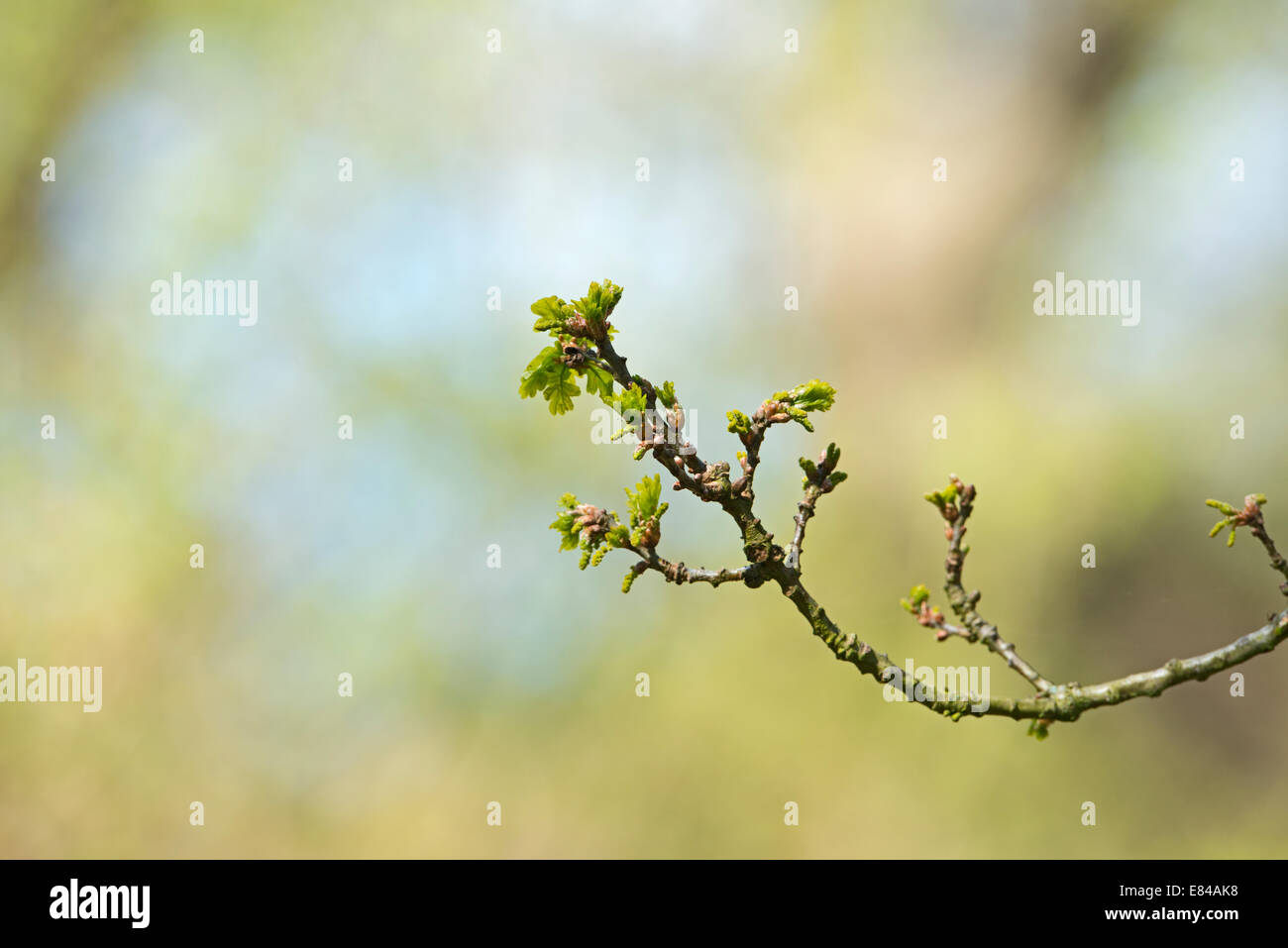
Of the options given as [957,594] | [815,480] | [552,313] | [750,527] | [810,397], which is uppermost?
[552,313]

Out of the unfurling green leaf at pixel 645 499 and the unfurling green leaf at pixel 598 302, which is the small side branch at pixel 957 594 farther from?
the unfurling green leaf at pixel 598 302

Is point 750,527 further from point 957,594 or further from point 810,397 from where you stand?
point 957,594

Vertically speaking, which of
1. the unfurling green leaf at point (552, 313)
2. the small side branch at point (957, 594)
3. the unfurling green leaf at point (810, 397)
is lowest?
the small side branch at point (957, 594)

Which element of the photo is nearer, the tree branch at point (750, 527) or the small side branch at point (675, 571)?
the tree branch at point (750, 527)

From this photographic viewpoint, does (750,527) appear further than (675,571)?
No

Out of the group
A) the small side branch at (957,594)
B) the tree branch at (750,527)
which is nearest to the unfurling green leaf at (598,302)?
the tree branch at (750,527)

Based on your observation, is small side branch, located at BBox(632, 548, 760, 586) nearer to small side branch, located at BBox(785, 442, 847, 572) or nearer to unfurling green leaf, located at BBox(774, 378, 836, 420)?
small side branch, located at BBox(785, 442, 847, 572)

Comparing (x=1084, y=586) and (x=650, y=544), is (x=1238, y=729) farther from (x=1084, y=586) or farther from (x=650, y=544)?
(x=650, y=544)

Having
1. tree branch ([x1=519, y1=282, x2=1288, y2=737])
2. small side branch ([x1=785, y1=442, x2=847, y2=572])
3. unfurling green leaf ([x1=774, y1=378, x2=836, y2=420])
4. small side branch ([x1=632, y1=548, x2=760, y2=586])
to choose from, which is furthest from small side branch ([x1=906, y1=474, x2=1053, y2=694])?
small side branch ([x1=632, y1=548, x2=760, y2=586])

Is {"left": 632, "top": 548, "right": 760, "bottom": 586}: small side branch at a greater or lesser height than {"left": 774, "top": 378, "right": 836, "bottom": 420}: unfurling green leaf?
lesser

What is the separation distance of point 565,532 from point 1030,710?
3.78ft

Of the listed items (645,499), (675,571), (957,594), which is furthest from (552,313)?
(957,594)

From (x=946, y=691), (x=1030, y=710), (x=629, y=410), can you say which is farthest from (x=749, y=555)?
(x=1030, y=710)

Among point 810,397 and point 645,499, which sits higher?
point 810,397
